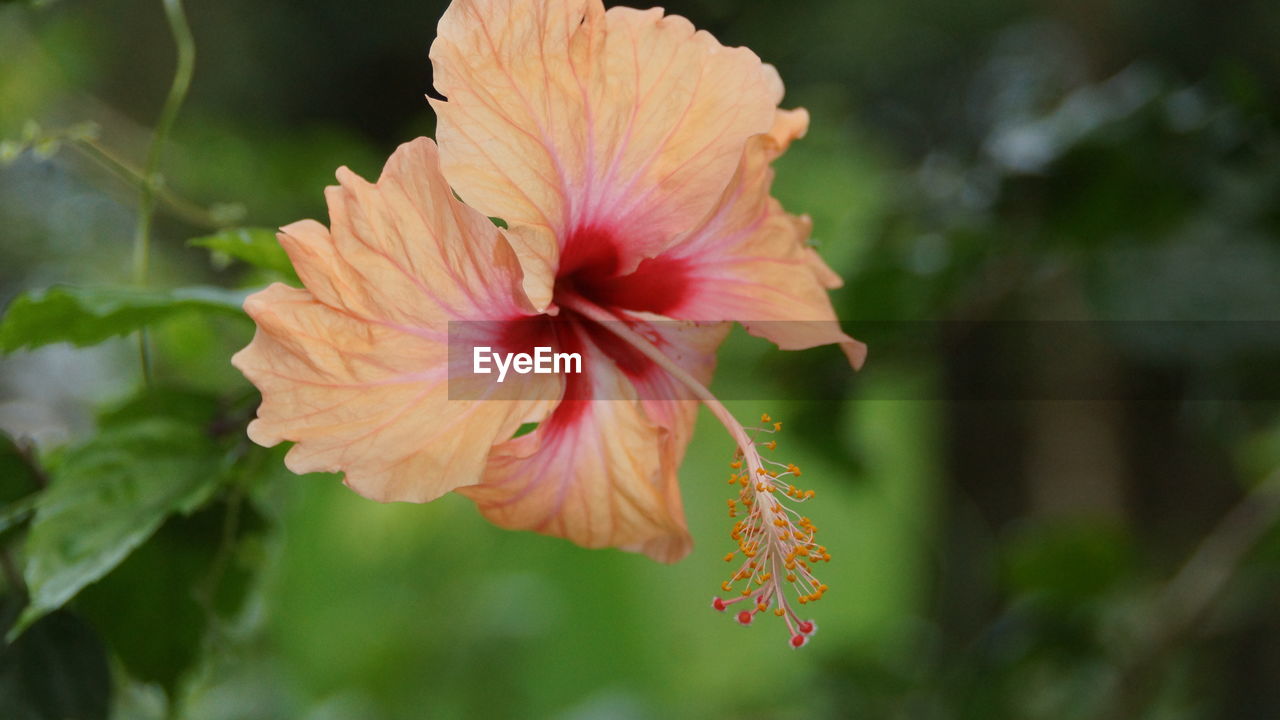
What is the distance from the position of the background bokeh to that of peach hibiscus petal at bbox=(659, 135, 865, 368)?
0.18m

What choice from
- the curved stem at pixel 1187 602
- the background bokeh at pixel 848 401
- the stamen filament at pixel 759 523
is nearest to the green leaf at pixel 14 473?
the background bokeh at pixel 848 401

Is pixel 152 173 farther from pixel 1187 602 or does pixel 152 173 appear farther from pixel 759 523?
pixel 1187 602

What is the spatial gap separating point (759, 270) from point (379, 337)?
0.62ft

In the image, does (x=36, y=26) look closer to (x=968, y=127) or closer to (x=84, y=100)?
(x=84, y=100)

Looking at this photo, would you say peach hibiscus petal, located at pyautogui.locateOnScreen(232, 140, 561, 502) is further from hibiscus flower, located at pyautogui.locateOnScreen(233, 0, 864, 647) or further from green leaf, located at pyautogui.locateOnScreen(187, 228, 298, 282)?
green leaf, located at pyautogui.locateOnScreen(187, 228, 298, 282)

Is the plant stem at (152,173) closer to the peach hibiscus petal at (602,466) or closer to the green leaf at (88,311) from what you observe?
the green leaf at (88,311)

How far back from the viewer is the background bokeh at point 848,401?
0.76 meters

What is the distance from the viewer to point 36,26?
157 cm

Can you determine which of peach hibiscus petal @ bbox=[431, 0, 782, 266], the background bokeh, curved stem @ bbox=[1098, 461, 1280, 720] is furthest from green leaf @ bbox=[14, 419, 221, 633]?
curved stem @ bbox=[1098, 461, 1280, 720]

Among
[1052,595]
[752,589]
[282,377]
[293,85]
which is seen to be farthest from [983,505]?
[282,377]

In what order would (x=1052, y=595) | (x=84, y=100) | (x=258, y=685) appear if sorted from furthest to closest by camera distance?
1. (x=84, y=100)
2. (x=258, y=685)
3. (x=1052, y=595)

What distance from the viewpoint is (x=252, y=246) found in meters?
0.49

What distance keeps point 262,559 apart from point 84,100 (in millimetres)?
1629

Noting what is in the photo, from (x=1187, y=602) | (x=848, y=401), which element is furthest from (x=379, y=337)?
(x=1187, y=602)
